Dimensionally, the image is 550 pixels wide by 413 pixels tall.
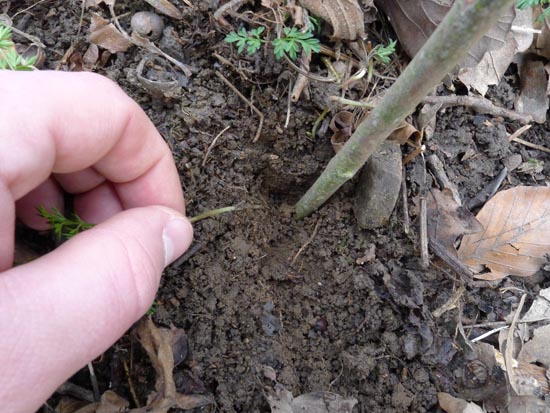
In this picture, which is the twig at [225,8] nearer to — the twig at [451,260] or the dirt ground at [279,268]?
the dirt ground at [279,268]

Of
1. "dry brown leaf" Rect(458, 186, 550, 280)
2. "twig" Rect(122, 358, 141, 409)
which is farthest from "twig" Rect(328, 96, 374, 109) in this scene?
"twig" Rect(122, 358, 141, 409)

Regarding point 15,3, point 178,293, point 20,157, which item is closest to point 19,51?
point 15,3

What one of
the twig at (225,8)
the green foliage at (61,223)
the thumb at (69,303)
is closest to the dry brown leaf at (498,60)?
the twig at (225,8)

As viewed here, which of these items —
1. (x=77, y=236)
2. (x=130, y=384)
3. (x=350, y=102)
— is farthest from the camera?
(x=350, y=102)

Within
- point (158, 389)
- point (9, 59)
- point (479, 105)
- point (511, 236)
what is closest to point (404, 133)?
point (479, 105)

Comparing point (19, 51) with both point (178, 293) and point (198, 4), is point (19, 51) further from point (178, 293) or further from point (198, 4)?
point (178, 293)

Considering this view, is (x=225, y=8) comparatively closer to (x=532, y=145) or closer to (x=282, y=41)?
(x=282, y=41)
